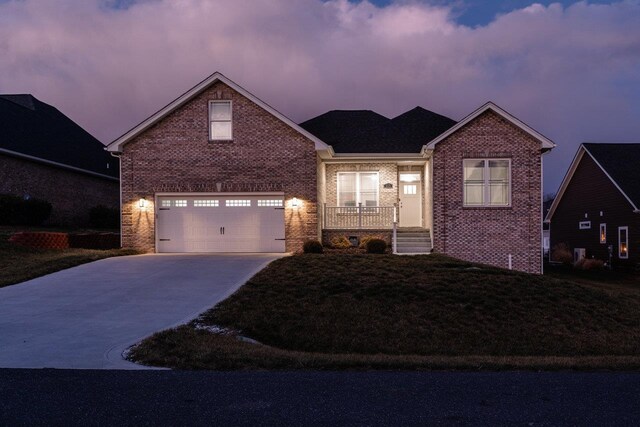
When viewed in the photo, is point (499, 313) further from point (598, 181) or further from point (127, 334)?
point (598, 181)

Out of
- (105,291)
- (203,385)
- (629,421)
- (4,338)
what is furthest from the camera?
(105,291)

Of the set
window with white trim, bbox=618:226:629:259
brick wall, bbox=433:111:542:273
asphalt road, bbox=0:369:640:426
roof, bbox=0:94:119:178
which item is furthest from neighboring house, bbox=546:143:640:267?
roof, bbox=0:94:119:178

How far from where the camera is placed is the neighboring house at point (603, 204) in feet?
91.7

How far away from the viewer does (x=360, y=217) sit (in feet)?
72.1

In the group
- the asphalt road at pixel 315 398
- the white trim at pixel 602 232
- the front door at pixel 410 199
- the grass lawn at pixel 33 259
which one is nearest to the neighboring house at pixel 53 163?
the grass lawn at pixel 33 259

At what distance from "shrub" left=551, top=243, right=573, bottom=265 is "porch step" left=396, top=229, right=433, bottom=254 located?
14.6m

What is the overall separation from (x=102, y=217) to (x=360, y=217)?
15.7m

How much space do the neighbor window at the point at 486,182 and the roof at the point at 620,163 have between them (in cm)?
1040

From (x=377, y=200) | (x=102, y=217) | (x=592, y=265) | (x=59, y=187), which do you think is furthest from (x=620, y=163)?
(x=59, y=187)

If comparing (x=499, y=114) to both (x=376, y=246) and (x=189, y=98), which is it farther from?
(x=189, y=98)

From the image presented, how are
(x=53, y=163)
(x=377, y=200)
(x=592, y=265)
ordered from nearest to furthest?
1. (x=377, y=200)
2. (x=53, y=163)
3. (x=592, y=265)

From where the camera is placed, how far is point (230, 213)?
837 inches

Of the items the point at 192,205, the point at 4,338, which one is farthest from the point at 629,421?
the point at 192,205

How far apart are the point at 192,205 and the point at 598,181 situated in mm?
22805
